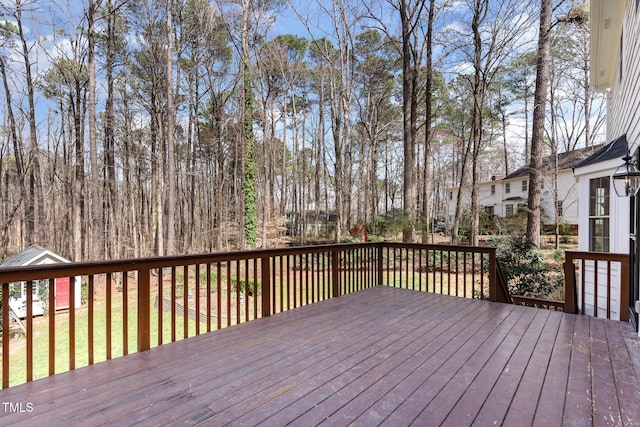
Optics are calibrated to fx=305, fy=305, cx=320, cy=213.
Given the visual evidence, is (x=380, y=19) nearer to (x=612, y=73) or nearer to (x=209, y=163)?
(x=612, y=73)

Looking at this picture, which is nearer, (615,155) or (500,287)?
(615,155)

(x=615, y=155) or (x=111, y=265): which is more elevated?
(x=615, y=155)

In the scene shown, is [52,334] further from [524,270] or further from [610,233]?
[524,270]

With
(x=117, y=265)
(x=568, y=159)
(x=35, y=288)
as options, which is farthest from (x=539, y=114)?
(x=35, y=288)

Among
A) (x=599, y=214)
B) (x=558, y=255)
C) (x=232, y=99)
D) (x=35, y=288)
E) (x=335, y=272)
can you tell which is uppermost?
(x=232, y=99)

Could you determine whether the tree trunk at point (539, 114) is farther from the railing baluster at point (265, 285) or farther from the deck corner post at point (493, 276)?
the railing baluster at point (265, 285)

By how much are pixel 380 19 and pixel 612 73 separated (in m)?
6.49

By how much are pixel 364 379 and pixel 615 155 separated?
14.0ft

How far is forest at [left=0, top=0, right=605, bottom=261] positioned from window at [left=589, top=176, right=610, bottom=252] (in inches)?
174

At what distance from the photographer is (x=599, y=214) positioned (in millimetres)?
4465

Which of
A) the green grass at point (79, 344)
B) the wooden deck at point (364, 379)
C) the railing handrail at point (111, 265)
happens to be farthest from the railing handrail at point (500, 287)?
the green grass at point (79, 344)

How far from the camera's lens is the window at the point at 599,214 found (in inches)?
170

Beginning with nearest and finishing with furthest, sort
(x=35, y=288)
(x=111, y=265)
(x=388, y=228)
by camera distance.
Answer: (x=111, y=265) → (x=35, y=288) → (x=388, y=228)

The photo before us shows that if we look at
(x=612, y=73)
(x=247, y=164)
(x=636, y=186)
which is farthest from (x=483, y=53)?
(x=247, y=164)
